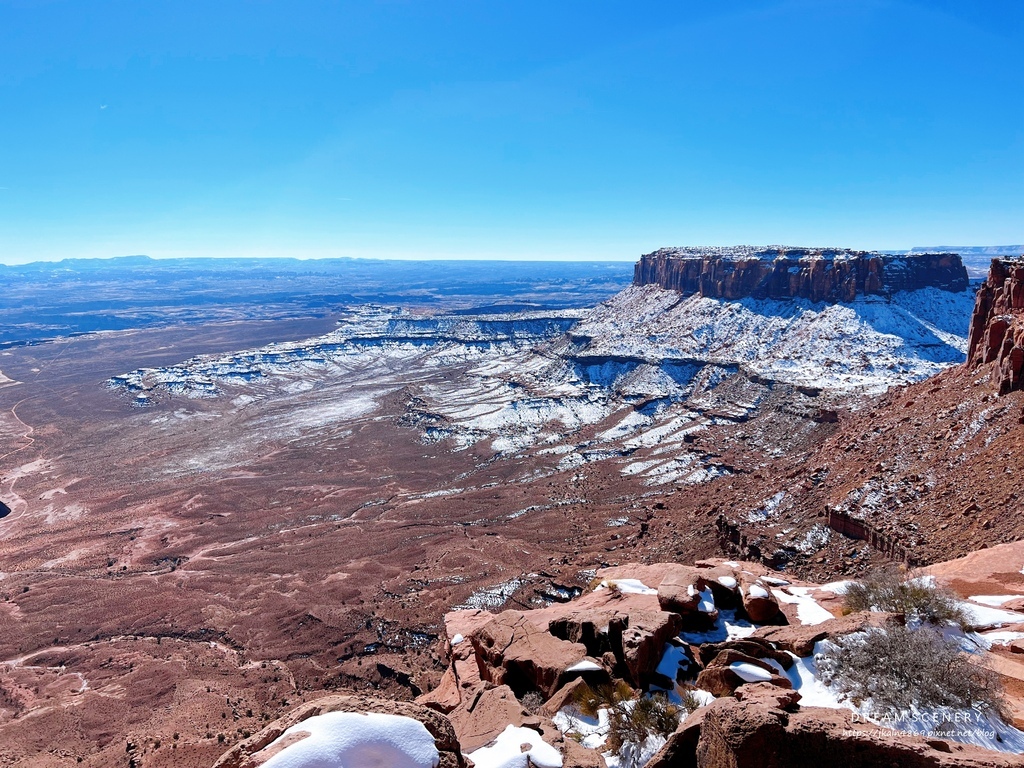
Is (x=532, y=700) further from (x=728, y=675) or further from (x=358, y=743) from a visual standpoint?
(x=358, y=743)

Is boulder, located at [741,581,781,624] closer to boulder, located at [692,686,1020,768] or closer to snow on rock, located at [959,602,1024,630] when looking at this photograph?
snow on rock, located at [959,602,1024,630]

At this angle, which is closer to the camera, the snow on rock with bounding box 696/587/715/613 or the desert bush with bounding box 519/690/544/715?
the desert bush with bounding box 519/690/544/715

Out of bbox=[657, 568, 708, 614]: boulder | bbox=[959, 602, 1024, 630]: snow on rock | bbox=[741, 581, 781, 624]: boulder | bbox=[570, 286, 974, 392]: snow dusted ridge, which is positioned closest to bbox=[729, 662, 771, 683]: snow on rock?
bbox=[657, 568, 708, 614]: boulder

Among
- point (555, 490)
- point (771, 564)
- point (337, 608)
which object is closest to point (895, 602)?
point (771, 564)

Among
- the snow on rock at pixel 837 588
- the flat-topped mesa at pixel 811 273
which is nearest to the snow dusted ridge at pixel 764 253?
the flat-topped mesa at pixel 811 273

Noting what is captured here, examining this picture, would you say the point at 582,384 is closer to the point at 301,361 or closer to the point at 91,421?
the point at 301,361

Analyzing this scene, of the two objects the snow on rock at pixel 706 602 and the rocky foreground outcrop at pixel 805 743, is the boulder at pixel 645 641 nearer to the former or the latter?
the snow on rock at pixel 706 602
